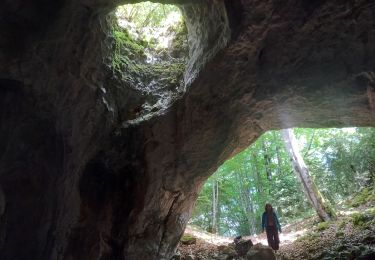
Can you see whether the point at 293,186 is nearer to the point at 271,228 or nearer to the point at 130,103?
the point at 271,228

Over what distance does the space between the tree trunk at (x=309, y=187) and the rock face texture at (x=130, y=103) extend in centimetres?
533

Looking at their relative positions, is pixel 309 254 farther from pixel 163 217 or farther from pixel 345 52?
pixel 345 52

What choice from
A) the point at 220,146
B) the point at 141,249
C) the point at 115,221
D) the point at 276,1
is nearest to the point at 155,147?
the point at 220,146

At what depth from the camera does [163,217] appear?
23.5 ft

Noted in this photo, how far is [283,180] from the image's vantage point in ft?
58.4

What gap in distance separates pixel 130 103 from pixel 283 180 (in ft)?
42.7

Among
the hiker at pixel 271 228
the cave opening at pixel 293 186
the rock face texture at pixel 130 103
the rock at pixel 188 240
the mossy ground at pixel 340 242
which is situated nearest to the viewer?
the rock face texture at pixel 130 103

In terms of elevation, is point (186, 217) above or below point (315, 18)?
below

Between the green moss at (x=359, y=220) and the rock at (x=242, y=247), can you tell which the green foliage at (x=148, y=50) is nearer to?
the rock at (x=242, y=247)

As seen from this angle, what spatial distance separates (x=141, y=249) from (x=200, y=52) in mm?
4201

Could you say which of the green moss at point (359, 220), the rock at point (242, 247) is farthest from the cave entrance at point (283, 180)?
the rock at point (242, 247)

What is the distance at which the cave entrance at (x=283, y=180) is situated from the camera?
12.7 m

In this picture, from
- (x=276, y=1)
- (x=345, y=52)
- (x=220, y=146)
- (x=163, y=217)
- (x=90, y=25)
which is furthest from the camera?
(x=163, y=217)

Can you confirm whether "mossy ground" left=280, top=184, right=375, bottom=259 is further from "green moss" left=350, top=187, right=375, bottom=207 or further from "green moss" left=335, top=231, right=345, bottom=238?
"green moss" left=350, top=187, right=375, bottom=207
